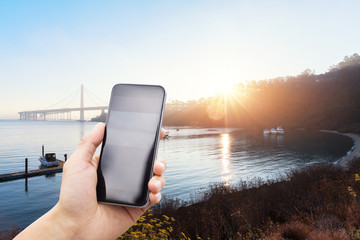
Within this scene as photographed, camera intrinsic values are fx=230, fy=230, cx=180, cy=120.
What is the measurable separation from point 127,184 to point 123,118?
2.29 ft

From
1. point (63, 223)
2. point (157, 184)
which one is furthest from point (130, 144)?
point (63, 223)

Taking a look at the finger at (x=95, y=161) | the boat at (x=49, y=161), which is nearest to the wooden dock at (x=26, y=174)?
the boat at (x=49, y=161)

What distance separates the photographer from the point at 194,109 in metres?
179

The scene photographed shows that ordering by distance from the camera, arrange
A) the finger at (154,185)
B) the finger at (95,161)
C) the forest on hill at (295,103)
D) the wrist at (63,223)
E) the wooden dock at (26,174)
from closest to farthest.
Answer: the wrist at (63,223)
the finger at (154,185)
the finger at (95,161)
the wooden dock at (26,174)
the forest on hill at (295,103)

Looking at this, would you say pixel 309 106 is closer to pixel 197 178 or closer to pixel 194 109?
pixel 194 109

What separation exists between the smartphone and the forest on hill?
90.3m

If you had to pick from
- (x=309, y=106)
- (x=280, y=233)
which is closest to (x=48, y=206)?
(x=280, y=233)

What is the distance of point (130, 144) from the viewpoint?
2.36m

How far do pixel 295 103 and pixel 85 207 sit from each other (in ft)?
412

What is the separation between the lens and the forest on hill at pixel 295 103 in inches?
3634

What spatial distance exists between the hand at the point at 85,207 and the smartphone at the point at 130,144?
0.27 feet

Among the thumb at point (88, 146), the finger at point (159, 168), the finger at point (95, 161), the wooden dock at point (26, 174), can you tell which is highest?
the thumb at point (88, 146)

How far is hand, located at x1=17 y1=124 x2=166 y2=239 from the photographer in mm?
2074

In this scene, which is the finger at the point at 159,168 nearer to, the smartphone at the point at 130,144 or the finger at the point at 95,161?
the smartphone at the point at 130,144
